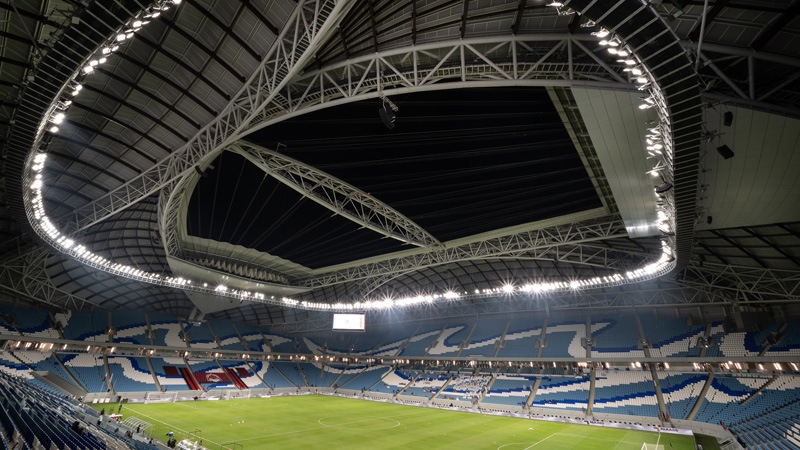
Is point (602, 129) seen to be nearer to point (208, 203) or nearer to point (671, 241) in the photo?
point (671, 241)

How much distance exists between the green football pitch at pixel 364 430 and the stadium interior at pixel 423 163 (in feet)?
14.6

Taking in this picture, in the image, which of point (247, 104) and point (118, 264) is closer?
point (247, 104)

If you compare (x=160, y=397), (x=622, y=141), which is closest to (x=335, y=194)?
(x=622, y=141)

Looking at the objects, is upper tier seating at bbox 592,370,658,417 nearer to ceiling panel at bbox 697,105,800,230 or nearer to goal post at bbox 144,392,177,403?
ceiling panel at bbox 697,105,800,230

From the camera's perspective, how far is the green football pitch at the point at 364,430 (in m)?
28.3

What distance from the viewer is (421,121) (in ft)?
64.3

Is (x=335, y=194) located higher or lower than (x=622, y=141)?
higher

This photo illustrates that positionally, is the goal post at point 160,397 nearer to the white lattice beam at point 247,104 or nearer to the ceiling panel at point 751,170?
the white lattice beam at point 247,104

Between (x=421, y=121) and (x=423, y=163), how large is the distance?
3876 mm

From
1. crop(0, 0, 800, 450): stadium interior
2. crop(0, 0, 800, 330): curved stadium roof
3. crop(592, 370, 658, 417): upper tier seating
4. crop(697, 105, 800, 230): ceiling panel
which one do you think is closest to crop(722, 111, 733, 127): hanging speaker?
crop(0, 0, 800, 450): stadium interior

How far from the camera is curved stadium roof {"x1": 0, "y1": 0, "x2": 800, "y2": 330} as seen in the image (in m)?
11.9

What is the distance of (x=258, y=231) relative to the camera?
35906mm

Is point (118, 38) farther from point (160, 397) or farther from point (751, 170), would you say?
point (160, 397)

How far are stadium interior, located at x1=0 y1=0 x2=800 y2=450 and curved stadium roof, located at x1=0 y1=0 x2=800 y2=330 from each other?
0.39 feet
